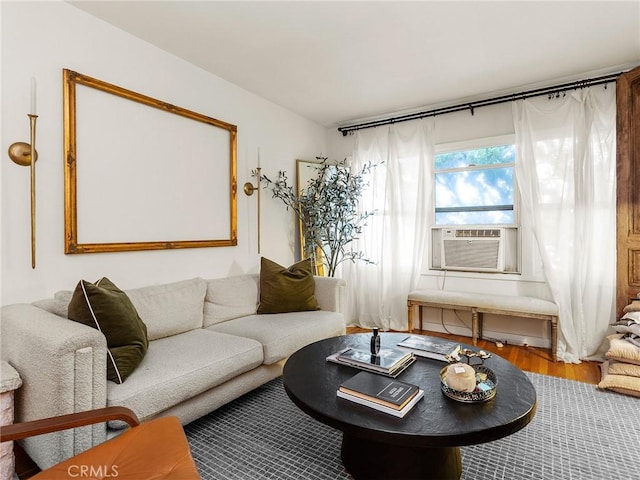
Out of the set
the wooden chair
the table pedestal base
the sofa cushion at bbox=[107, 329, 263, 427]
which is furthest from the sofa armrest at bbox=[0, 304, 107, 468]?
the table pedestal base

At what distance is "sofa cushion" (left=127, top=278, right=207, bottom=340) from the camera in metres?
2.29

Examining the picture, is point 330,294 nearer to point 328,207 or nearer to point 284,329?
point 284,329

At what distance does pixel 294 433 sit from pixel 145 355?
919 millimetres

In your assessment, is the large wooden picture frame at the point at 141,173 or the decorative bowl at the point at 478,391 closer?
the decorative bowl at the point at 478,391

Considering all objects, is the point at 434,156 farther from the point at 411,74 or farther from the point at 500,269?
the point at 500,269

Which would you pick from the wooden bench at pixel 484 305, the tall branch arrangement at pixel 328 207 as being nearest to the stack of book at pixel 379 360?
the wooden bench at pixel 484 305

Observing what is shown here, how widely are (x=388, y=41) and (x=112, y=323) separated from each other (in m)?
2.52

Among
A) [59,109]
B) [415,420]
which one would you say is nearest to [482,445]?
[415,420]

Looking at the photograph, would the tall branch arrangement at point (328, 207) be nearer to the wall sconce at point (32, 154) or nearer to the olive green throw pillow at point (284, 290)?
the olive green throw pillow at point (284, 290)

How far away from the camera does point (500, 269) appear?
3.58 m

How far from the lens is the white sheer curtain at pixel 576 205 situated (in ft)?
10.0
